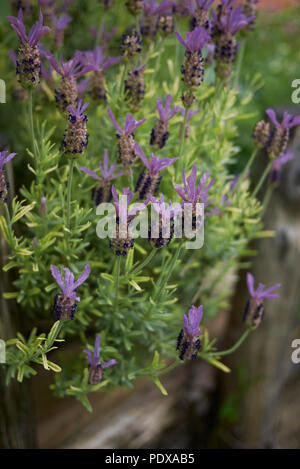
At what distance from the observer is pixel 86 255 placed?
34.9 inches

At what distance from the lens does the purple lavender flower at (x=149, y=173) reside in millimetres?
719

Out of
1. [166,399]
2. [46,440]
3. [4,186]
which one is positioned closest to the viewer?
[4,186]

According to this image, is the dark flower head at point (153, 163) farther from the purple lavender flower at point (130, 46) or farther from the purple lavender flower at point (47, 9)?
the purple lavender flower at point (47, 9)

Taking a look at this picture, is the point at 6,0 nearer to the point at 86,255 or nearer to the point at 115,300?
the point at 86,255

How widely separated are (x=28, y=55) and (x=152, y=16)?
11.7 inches

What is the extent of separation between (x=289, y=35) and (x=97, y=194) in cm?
133

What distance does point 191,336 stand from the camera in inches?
29.3

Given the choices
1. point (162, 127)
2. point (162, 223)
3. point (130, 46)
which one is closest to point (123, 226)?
point (162, 223)

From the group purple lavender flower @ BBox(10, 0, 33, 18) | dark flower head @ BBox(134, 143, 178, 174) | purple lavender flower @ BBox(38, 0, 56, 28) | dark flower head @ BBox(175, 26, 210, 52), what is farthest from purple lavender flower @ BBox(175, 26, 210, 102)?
purple lavender flower @ BBox(10, 0, 33, 18)

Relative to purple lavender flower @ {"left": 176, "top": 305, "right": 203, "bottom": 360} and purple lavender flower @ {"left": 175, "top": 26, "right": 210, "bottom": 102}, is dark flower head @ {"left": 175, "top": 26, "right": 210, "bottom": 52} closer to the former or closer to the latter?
purple lavender flower @ {"left": 175, "top": 26, "right": 210, "bottom": 102}

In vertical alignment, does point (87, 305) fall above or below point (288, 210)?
below

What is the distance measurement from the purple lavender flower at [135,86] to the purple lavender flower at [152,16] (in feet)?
0.32

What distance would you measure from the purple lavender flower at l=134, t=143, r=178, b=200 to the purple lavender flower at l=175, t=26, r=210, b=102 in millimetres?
117
